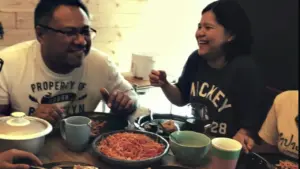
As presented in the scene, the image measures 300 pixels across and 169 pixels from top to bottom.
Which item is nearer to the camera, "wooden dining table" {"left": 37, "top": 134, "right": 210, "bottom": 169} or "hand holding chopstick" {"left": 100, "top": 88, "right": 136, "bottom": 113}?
"wooden dining table" {"left": 37, "top": 134, "right": 210, "bottom": 169}

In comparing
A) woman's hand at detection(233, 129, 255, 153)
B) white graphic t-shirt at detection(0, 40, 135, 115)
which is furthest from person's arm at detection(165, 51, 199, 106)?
woman's hand at detection(233, 129, 255, 153)

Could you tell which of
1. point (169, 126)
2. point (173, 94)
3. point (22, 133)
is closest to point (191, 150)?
point (169, 126)

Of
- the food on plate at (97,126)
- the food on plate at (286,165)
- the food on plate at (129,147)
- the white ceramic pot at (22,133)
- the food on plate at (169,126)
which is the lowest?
the food on plate at (286,165)

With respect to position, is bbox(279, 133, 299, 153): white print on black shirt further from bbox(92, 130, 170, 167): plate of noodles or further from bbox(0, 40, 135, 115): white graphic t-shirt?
bbox(0, 40, 135, 115): white graphic t-shirt

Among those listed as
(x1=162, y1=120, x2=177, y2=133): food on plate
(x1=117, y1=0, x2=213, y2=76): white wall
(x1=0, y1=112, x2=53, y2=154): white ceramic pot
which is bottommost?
(x1=162, y1=120, x2=177, y2=133): food on plate

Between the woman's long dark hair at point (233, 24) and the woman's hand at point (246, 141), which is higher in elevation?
the woman's long dark hair at point (233, 24)

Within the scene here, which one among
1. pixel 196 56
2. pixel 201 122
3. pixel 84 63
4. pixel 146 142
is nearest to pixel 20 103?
pixel 84 63

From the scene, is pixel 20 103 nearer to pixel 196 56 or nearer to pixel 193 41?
pixel 196 56

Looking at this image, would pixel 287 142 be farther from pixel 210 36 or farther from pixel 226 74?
pixel 210 36

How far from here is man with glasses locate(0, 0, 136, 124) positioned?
167cm

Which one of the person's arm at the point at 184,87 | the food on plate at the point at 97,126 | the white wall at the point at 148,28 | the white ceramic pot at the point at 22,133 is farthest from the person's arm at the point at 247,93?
the white wall at the point at 148,28

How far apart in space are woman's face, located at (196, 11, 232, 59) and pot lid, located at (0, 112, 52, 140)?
3.18 ft

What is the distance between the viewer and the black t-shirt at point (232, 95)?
6.00 ft

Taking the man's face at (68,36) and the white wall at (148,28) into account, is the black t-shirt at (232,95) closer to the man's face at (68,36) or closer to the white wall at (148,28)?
the man's face at (68,36)
